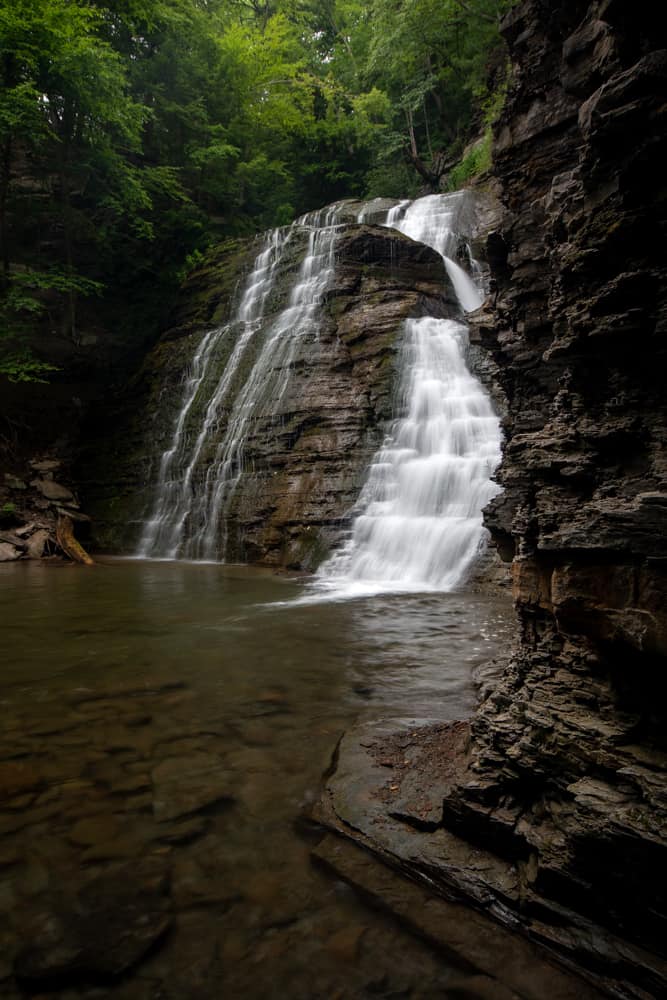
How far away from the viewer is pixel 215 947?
1.81 m

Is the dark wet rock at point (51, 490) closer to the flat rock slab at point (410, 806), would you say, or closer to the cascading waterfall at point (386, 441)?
the cascading waterfall at point (386, 441)

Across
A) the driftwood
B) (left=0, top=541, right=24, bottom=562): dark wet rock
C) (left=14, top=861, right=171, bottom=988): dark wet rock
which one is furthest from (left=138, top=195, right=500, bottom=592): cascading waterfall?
(left=14, top=861, right=171, bottom=988): dark wet rock

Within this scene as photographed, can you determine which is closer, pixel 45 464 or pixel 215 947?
pixel 215 947

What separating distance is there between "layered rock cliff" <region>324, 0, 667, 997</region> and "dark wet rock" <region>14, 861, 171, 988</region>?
776 millimetres

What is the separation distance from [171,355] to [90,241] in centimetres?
733

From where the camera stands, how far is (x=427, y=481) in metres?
10.6

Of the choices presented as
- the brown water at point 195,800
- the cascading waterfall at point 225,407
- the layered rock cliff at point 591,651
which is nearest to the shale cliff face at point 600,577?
the layered rock cliff at point 591,651

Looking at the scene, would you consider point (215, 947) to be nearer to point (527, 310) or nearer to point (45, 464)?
point (527, 310)

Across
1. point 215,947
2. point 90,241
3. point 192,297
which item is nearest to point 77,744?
point 215,947

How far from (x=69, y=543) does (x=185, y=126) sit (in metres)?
18.8

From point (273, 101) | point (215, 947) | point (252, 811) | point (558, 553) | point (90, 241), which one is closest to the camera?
point (215, 947)

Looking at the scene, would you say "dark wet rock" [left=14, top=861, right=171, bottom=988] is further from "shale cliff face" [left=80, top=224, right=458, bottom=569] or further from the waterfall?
"shale cliff face" [left=80, top=224, right=458, bottom=569]

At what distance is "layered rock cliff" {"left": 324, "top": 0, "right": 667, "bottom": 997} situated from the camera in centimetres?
175

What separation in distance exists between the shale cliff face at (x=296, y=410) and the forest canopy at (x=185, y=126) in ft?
11.0
